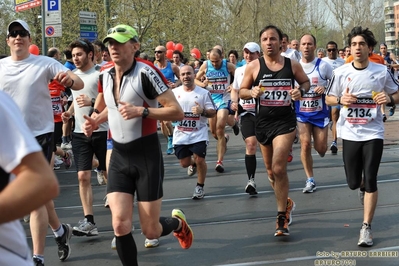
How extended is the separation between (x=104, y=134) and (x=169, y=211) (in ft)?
4.68

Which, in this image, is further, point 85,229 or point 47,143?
point 85,229

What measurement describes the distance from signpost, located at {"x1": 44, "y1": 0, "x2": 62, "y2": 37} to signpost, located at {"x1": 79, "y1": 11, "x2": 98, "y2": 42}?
5.75 feet

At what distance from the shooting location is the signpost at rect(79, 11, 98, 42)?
62.1ft

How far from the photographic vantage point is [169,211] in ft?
28.3

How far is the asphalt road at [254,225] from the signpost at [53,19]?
6.57 metres

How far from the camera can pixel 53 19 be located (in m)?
17.1

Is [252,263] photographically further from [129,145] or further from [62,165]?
[62,165]

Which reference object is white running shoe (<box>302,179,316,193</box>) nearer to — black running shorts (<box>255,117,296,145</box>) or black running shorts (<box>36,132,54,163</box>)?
black running shorts (<box>255,117,296,145</box>)

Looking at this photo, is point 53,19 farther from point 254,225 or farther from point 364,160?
point 364,160

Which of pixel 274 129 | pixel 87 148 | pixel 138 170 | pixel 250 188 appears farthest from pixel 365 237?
pixel 87 148

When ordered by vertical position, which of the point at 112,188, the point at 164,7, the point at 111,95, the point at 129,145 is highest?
the point at 164,7

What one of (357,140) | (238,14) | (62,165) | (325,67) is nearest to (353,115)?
(357,140)

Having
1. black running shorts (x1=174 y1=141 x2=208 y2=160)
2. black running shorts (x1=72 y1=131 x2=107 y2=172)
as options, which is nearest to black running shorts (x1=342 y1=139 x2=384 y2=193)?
black running shorts (x1=72 y1=131 x2=107 y2=172)

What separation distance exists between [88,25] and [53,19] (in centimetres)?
217
